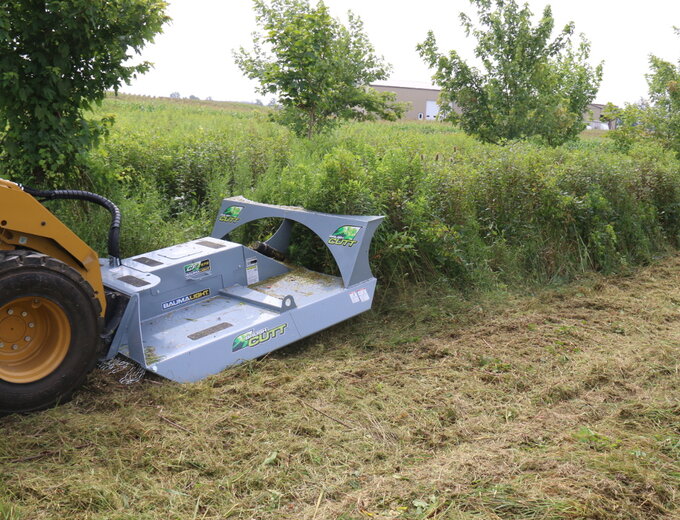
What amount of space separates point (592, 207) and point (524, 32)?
568cm

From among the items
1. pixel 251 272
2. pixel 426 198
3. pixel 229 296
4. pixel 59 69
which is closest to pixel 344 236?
pixel 251 272

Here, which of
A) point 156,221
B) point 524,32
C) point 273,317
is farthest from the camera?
point 524,32

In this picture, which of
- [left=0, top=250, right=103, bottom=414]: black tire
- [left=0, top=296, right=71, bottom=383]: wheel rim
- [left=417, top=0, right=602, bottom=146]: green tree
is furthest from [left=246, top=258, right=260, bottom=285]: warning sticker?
[left=417, top=0, right=602, bottom=146]: green tree

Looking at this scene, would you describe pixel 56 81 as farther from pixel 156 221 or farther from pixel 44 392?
pixel 44 392

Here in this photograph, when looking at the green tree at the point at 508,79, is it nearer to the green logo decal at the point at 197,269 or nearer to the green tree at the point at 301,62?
the green tree at the point at 301,62

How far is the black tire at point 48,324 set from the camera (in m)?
3.19

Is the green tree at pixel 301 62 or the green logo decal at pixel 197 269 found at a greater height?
the green tree at pixel 301 62

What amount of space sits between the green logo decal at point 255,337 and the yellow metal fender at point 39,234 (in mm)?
931

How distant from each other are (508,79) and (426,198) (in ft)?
23.3

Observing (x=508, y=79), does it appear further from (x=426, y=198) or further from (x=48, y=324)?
(x=48, y=324)

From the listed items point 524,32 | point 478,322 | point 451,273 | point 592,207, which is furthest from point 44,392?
point 524,32

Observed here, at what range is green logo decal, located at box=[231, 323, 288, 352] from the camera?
4.10m


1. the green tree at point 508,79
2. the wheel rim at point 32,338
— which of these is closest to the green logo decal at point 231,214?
the wheel rim at point 32,338

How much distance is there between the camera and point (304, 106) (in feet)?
31.1
